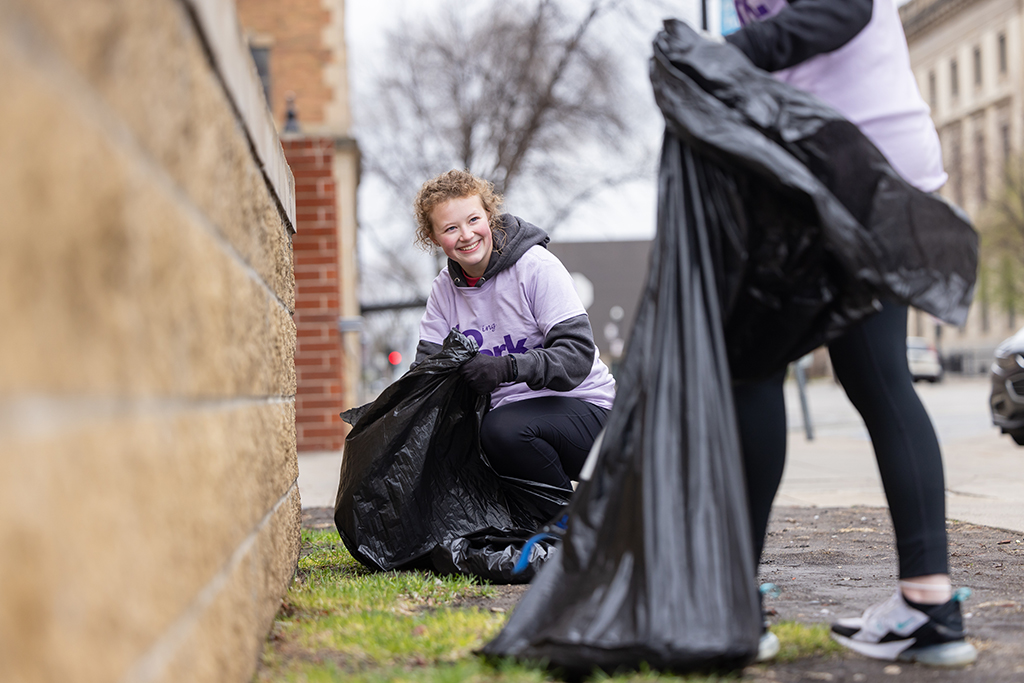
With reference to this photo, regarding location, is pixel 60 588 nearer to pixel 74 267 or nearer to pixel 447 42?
pixel 74 267

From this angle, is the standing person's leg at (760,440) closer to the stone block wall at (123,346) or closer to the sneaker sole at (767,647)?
the sneaker sole at (767,647)

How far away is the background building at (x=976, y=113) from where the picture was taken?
121 feet

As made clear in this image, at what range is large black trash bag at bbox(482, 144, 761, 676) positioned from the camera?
1837 millimetres

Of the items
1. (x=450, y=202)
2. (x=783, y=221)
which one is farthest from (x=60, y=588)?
(x=450, y=202)

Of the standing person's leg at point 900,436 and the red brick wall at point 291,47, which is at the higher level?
the red brick wall at point 291,47

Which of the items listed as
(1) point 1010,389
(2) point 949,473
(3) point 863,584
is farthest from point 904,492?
(1) point 1010,389

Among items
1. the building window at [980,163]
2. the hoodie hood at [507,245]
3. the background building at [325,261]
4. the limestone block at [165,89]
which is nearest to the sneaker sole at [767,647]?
the limestone block at [165,89]

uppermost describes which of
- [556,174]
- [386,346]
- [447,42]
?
[447,42]

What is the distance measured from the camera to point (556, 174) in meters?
20.5

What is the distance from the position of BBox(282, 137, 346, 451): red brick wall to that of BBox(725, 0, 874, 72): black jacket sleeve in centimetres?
653

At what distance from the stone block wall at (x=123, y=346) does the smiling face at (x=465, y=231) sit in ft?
5.27

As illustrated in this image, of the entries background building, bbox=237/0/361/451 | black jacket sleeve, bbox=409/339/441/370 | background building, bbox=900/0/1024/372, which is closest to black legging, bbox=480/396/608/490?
black jacket sleeve, bbox=409/339/441/370

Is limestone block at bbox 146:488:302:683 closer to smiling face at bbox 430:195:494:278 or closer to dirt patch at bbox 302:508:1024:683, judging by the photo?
dirt patch at bbox 302:508:1024:683

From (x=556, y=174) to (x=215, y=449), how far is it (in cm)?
1928
